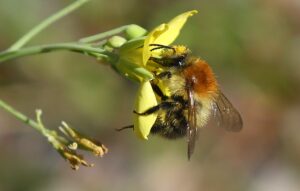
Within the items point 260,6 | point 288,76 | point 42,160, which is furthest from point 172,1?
point 42,160

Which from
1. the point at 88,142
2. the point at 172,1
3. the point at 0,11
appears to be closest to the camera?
the point at 88,142

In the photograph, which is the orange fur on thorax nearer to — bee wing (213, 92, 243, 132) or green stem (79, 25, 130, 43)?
bee wing (213, 92, 243, 132)

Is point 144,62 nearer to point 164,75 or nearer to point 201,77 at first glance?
point 164,75

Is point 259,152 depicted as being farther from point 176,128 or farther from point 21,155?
point 176,128

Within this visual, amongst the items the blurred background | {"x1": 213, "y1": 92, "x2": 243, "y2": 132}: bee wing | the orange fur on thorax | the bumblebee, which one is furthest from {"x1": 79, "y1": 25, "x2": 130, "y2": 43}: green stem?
the blurred background

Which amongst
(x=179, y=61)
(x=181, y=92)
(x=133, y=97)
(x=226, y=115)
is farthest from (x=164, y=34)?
(x=133, y=97)

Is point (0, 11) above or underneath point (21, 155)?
above

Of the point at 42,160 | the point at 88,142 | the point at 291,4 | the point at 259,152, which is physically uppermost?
the point at 88,142

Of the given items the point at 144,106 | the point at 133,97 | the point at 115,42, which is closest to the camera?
the point at 144,106
